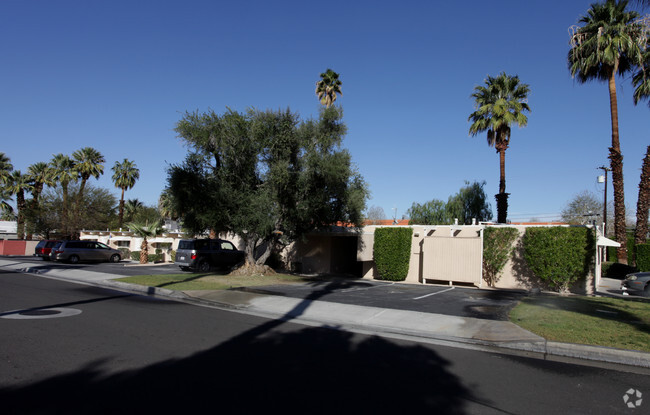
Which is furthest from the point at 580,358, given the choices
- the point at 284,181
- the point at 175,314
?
the point at 284,181

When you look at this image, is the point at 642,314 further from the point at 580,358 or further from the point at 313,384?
the point at 313,384

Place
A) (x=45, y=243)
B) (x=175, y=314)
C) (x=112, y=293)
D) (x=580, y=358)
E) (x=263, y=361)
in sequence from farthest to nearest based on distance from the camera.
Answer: (x=45, y=243) < (x=112, y=293) < (x=175, y=314) < (x=580, y=358) < (x=263, y=361)

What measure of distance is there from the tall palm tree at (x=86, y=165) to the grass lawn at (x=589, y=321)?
42141 millimetres

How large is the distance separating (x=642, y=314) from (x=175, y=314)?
11.5 m

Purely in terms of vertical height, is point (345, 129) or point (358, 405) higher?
point (345, 129)

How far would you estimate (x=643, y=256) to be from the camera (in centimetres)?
2566

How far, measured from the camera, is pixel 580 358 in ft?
23.3

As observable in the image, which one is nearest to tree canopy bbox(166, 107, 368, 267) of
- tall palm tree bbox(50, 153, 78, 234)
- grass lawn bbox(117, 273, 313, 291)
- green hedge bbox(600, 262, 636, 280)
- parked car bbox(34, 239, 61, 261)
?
grass lawn bbox(117, 273, 313, 291)

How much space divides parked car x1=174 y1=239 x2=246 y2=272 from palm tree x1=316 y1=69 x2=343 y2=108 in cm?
1504

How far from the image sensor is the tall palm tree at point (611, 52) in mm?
21094

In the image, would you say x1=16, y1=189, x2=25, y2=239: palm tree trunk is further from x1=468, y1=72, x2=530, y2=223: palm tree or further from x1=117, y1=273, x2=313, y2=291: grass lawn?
x1=468, y1=72, x2=530, y2=223: palm tree

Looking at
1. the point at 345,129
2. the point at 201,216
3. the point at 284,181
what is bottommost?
the point at 201,216

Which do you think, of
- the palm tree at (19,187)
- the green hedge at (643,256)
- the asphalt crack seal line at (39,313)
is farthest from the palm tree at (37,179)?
the green hedge at (643,256)

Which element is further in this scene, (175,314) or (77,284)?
(77,284)
